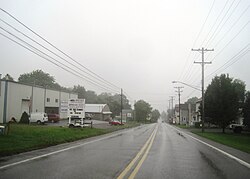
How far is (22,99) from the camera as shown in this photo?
54281 millimetres

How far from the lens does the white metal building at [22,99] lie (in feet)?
159

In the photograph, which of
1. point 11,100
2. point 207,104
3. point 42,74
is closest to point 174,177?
point 207,104

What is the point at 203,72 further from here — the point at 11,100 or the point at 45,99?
the point at 45,99

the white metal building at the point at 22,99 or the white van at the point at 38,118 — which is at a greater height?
the white metal building at the point at 22,99

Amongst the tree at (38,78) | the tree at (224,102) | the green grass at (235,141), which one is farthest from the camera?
the tree at (38,78)

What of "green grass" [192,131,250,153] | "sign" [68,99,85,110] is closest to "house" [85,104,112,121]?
"sign" [68,99,85,110]

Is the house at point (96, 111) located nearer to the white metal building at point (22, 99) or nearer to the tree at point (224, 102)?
the white metal building at point (22, 99)

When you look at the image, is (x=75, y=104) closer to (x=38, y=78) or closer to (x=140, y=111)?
(x=38, y=78)

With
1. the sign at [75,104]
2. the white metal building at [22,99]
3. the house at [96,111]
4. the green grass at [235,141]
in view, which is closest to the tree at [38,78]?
the house at [96,111]

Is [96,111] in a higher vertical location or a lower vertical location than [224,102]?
lower

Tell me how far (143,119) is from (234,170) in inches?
5204

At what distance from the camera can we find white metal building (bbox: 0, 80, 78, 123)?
48.5 meters

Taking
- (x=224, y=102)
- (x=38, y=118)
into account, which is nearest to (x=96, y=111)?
(x=38, y=118)

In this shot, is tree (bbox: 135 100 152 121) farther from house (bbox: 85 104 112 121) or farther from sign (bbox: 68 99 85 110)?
sign (bbox: 68 99 85 110)
